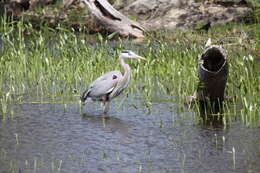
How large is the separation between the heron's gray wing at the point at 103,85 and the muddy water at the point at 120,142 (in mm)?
314

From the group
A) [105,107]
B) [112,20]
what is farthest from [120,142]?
[112,20]

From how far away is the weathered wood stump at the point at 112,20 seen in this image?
63.3 ft

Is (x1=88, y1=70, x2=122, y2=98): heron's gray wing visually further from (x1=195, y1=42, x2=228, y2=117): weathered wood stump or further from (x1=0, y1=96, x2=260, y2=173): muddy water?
(x1=195, y1=42, x2=228, y2=117): weathered wood stump

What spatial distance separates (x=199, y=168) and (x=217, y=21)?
14.7 meters

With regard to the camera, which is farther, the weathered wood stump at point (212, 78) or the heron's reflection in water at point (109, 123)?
the weathered wood stump at point (212, 78)

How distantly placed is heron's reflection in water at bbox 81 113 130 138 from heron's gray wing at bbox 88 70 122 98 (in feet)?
1.35

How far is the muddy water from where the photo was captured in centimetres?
769

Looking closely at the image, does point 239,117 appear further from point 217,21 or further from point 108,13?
point 217,21

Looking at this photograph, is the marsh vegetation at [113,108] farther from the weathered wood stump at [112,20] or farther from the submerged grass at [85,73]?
the weathered wood stump at [112,20]

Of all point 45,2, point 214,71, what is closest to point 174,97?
point 214,71

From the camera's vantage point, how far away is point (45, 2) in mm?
26672

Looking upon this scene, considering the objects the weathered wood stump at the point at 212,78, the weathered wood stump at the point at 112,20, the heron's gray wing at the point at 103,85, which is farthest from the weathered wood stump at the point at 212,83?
the weathered wood stump at the point at 112,20

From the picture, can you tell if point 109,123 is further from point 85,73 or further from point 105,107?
point 85,73

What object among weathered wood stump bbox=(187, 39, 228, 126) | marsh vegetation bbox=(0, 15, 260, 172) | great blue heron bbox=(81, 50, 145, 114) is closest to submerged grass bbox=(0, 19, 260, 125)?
marsh vegetation bbox=(0, 15, 260, 172)
